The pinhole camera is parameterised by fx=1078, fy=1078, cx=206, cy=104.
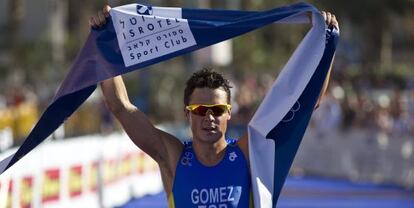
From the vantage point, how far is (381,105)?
20250 mm

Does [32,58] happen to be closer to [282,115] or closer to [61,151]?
[61,151]

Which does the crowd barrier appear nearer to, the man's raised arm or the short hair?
the man's raised arm

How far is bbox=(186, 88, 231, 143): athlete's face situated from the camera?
18.1 feet

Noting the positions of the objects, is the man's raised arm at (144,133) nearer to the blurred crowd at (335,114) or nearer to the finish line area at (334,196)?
the finish line area at (334,196)

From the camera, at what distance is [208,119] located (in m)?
5.50

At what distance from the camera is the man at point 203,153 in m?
5.52

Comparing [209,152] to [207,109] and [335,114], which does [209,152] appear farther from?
[335,114]

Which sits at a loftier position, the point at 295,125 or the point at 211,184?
the point at 295,125

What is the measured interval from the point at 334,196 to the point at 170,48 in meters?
11.1

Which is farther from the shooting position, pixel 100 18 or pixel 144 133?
pixel 100 18

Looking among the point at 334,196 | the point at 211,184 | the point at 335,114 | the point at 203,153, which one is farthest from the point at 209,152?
the point at 335,114

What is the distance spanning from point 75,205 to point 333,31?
7.54 meters

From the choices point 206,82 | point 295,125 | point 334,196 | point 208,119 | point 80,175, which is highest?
point 206,82

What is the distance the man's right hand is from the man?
64 centimetres
